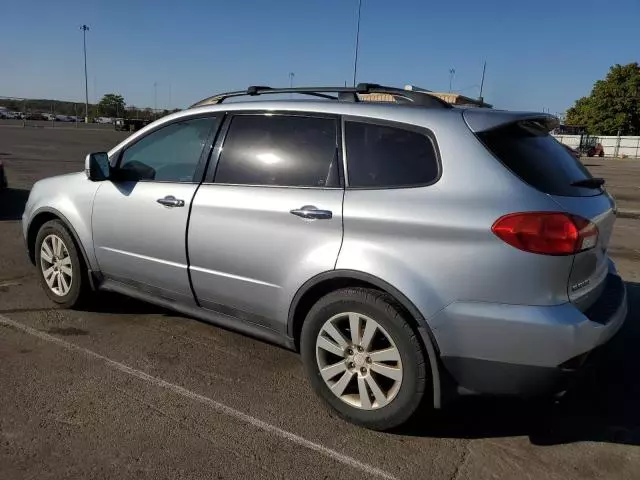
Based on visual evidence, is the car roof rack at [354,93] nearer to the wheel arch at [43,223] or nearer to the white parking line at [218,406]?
the wheel arch at [43,223]

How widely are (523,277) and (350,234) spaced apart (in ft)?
2.90

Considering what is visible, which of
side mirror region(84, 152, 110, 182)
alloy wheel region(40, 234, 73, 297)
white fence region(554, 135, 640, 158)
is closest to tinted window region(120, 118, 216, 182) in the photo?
side mirror region(84, 152, 110, 182)

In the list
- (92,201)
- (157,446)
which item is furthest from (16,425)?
(92,201)

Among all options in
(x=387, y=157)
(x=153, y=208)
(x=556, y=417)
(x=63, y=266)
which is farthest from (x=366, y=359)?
(x=63, y=266)

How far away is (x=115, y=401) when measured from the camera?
A: 3197mm

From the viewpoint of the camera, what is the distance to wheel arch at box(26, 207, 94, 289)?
4.37 metres

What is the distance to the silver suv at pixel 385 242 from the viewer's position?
8.45 ft

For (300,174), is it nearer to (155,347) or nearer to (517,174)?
(517,174)

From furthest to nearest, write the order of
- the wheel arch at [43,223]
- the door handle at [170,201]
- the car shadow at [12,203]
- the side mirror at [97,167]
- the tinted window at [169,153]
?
1. the car shadow at [12,203]
2. the wheel arch at [43,223]
3. the side mirror at [97,167]
4. the tinted window at [169,153]
5. the door handle at [170,201]

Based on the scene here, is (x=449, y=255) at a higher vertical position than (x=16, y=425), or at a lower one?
higher

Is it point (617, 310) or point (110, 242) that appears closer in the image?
point (617, 310)

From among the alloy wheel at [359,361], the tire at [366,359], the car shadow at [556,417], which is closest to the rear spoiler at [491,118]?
the tire at [366,359]

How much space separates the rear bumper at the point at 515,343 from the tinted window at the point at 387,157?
708 millimetres

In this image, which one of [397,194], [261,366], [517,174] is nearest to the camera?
[517,174]
